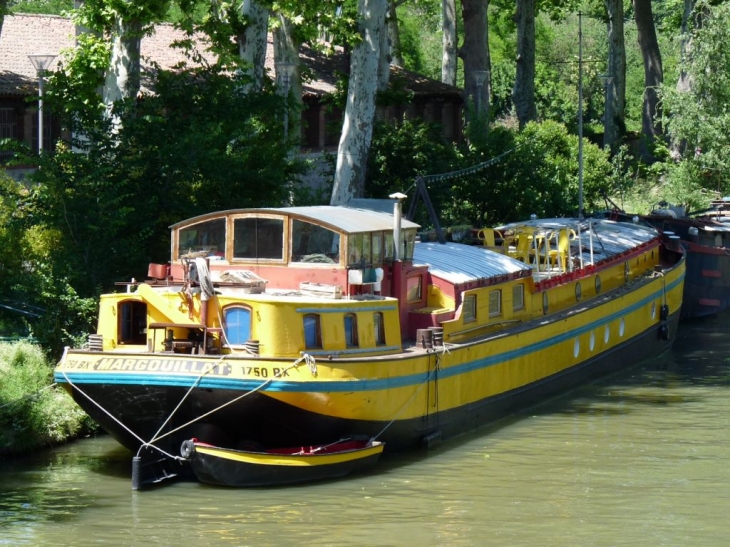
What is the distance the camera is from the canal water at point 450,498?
1673cm

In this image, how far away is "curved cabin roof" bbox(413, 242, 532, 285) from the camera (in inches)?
902

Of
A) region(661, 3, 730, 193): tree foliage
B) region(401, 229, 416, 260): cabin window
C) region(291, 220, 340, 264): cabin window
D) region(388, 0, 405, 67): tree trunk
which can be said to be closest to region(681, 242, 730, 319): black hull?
region(661, 3, 730, 193): tree foliage

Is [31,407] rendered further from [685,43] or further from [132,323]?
[685,43]

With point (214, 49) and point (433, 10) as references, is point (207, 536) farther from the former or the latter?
point (433, 10)

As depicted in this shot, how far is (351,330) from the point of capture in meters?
19.7

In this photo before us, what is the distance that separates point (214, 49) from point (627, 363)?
38.2ft

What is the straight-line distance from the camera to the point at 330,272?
65.7 feet

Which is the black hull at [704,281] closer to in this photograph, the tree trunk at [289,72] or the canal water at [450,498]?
the tree trunk at [289,72]

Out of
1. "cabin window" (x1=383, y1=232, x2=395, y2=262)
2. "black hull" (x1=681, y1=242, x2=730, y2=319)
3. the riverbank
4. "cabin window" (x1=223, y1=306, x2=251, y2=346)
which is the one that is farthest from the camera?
"black hull" (x1=681, y1=242, x2=730, y2=319)

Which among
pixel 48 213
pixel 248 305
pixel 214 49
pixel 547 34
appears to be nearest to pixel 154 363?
pixel 248 305

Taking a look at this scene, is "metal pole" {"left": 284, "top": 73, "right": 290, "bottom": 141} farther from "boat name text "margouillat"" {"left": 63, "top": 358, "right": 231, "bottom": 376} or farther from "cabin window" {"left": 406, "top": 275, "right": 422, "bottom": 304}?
"boat name text "margouillat"" {"left": 63, "top": 358, "right": 231, "bottom": 376}

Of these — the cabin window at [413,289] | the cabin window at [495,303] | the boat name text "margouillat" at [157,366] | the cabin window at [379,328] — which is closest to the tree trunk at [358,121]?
the cabin window at [495,303]

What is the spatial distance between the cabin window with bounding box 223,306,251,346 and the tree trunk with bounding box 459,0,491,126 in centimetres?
2593

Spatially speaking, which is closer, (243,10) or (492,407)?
(492,407)
